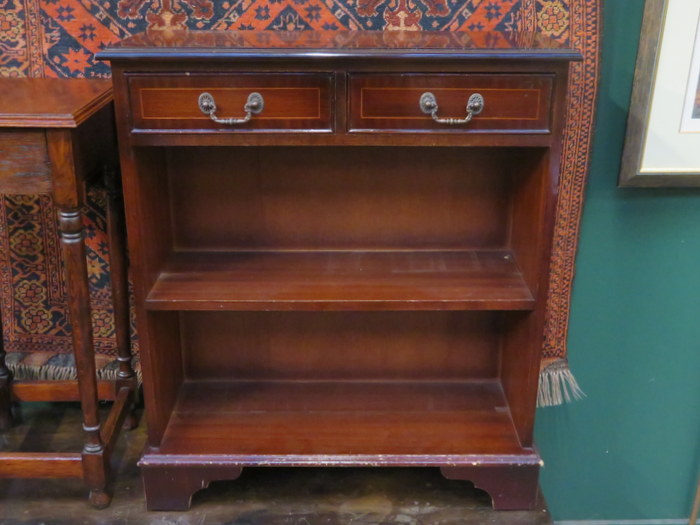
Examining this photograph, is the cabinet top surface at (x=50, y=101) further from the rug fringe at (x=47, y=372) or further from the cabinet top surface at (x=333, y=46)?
the rug fringe at (x=47, y=372)

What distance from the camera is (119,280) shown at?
5.19 ft

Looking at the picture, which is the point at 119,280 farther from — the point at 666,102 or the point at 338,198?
the point at 666,102

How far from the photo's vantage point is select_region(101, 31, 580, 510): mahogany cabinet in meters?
1.23

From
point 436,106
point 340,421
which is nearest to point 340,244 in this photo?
point 340,421

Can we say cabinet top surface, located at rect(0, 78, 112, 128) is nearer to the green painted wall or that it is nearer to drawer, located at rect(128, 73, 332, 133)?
drawer, located at rect(128, 73, 332, 133)

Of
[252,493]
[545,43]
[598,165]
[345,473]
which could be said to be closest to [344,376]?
[345,473]

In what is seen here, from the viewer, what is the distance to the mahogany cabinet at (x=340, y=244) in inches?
48.3

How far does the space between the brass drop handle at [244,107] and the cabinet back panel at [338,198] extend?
13.1 inches

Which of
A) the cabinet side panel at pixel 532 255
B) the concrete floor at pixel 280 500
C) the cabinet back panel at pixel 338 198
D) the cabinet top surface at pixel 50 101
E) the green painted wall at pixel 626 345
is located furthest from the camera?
the green painted wall at pixel 626 345

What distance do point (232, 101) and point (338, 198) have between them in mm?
430

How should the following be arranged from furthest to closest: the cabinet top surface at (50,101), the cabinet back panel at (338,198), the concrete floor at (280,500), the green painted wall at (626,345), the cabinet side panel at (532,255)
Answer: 1. the green painted wall at (626,345)
2. the cabinet back panel at (338,198)
3. the concrete floor at (280,500)
4. the cabinet side panel at (532,255)
5. the cabinet top surface at (50,101)

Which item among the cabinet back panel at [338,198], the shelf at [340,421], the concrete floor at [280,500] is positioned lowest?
the concrete floor at [280,500]

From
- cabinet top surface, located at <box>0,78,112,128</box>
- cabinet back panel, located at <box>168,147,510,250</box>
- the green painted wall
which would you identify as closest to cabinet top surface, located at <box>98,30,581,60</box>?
cabinet top surface, located at <box>0,78,112,128</box>

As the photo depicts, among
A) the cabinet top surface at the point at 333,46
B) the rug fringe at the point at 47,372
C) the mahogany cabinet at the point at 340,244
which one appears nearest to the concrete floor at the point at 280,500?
the mahogany cabinet at the point at 340,244
